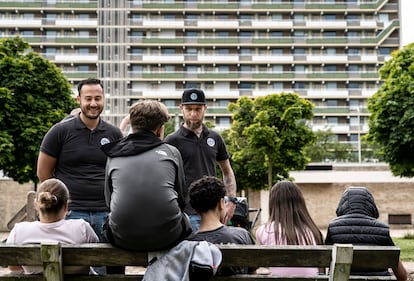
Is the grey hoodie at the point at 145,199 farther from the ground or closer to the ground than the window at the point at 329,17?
closer to the ground

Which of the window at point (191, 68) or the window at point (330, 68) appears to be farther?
the window at point (330, 68)

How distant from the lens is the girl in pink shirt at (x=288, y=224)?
478cm

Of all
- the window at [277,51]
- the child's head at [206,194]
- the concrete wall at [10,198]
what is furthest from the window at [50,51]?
the child's head at [206,194]

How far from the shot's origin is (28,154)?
893 inches

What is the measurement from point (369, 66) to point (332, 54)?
4.31 metres

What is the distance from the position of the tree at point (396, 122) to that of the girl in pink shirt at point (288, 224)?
13.4m

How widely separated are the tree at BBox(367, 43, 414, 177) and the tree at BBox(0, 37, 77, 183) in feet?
36.6

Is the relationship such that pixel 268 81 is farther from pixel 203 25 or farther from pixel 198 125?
pixel 198 125

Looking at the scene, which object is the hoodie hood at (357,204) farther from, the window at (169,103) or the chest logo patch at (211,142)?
the window at (169,103)

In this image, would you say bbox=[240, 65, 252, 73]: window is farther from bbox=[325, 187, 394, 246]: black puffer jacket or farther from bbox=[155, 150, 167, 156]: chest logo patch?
bbox=[155, 150, 167, 156]: chest logo patch

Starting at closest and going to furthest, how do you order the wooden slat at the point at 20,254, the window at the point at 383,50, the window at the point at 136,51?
the wooden slat at the point at 20,254 < the window at the point at 136,51 < the window at the point at 383,50

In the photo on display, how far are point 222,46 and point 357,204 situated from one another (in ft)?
215

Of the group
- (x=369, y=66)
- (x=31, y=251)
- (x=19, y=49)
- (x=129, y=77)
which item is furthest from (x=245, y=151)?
(x=369, y=66)

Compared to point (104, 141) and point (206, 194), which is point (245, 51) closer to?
point (104, 141)
